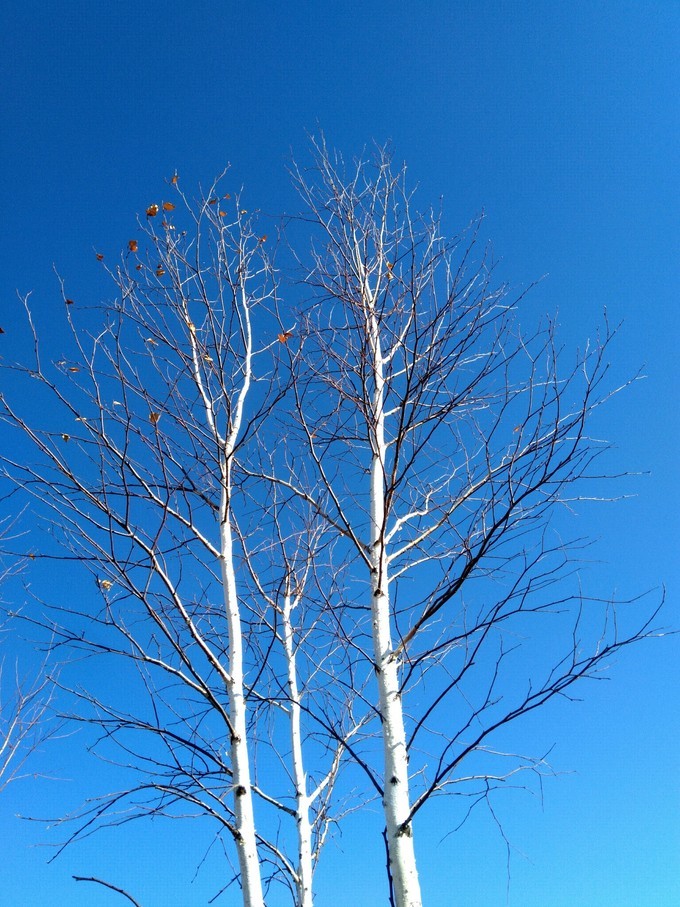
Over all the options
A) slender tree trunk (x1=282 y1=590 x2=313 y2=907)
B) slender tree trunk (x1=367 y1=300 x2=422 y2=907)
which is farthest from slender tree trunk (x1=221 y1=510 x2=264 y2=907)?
slender tree trunk (x1=282 y1=590 x2=313 y2=907)

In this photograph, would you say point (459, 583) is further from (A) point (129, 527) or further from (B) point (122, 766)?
(B) point (122, 766)

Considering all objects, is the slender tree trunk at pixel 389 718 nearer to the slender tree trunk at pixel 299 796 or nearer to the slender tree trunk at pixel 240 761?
the slender tree trunk at pixel 240 761

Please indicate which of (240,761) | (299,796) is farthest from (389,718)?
(299,796)

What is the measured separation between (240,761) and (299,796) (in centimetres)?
299

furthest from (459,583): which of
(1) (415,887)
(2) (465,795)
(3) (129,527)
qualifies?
(3) (129,527)

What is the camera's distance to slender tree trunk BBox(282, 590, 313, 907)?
487 centimetres

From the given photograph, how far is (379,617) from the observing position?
2.56m

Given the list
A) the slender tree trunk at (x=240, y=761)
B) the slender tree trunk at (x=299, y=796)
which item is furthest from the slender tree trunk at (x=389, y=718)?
the slender tree trunk at (x=299, y=796)

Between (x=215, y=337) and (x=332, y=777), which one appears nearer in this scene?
(x=215, y=337)

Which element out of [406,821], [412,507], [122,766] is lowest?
[406,821]

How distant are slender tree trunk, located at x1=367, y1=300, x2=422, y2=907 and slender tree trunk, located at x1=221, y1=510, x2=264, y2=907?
1.84 feet

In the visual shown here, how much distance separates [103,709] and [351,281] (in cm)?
223

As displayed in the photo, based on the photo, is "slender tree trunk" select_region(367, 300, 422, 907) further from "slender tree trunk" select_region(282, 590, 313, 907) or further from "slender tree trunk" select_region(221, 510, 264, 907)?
"slender tree trunk" select_region(282, 590, 313, 907)

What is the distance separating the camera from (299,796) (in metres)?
5.17
